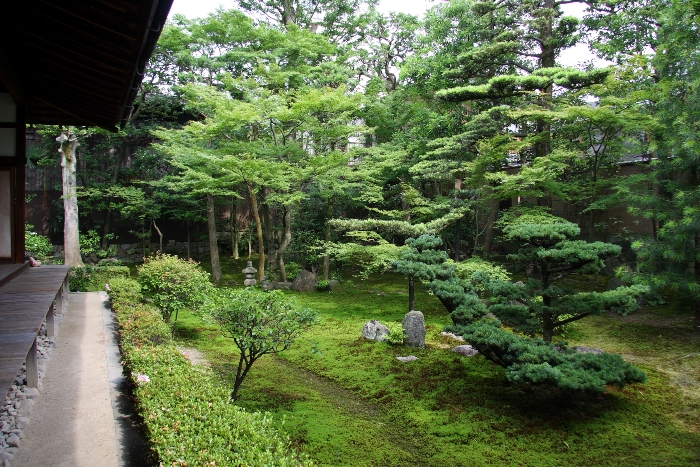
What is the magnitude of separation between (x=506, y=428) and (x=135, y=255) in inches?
664

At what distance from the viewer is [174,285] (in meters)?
7.83

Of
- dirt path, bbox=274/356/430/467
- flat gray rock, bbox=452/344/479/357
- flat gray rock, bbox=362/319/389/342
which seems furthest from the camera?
flat gray rock, bbox=362/319/389/342

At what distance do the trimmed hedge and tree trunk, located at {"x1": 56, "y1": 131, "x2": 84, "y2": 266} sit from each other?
11083mm

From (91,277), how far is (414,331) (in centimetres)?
796

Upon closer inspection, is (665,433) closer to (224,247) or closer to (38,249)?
(38,249)

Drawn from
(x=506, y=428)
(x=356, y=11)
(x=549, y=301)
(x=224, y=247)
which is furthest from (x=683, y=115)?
(x=224, y=247)

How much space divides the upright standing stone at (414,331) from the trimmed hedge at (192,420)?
4.28 meters

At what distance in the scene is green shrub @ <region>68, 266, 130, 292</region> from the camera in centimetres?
1061

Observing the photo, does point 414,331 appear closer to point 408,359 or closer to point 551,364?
point 408,359

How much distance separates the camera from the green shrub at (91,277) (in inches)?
418

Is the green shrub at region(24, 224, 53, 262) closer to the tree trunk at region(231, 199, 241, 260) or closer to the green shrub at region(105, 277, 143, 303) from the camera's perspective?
the green shrub at region(105, 277, 143, 303)

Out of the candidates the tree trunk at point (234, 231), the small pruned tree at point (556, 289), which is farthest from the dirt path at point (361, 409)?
the tree trunk at point (234, 231)

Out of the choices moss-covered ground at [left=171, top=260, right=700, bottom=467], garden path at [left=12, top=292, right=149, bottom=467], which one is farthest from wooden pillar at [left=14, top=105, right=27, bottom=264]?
moss-covered ground at [left=171, top=260, right=700, bottom=467]

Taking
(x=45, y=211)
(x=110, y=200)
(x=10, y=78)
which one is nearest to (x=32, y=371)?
(x=10, y=78)
